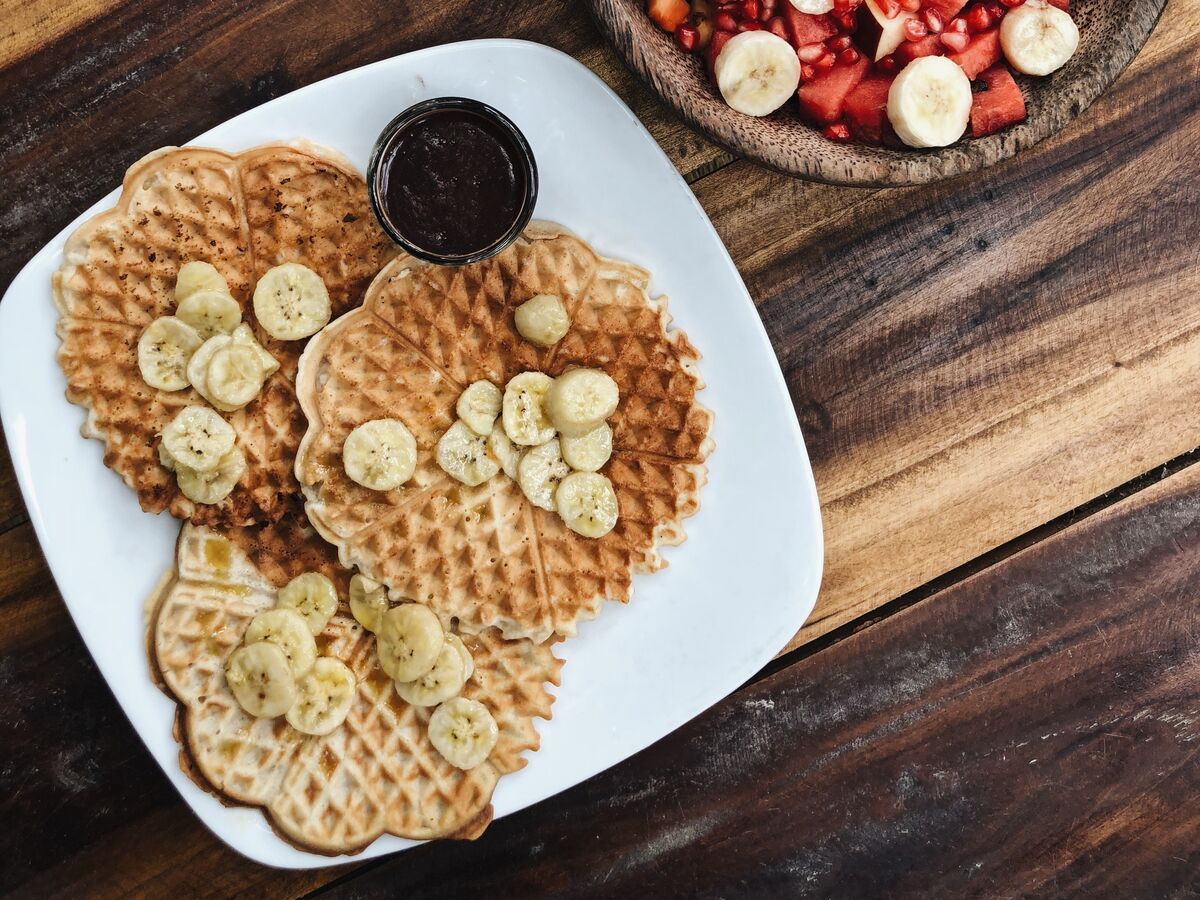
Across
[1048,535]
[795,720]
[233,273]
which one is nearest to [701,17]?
[233,273]

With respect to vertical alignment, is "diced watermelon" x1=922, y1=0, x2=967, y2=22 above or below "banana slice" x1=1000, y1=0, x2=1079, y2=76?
above

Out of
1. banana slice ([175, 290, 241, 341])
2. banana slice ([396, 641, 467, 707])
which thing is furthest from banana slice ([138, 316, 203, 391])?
banana slice ([396, 641, 467, 707])

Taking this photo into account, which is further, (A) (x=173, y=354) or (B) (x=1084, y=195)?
(B) (x=1084, y=195)

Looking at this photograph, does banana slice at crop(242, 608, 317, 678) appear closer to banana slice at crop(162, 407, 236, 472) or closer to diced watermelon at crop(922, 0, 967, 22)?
banana slice at crop(162, 407, 236, 472)

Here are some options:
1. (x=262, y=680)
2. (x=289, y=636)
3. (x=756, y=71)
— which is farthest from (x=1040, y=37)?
(x=262, y=680)

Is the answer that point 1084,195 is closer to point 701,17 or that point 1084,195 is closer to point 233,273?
point 701,17

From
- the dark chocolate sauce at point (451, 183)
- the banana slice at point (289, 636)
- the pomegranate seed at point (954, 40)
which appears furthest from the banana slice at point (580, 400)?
the banana slice at point (289, 636)

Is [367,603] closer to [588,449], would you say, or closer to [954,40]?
[588,449]
